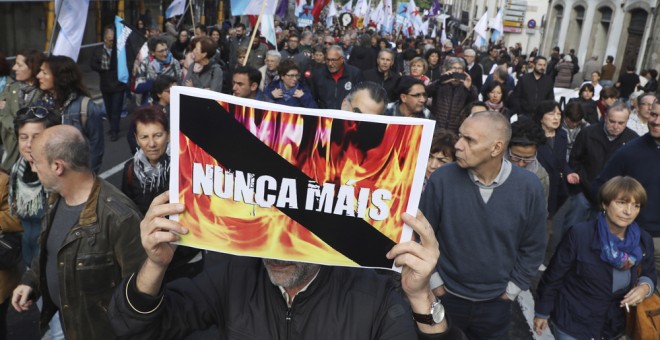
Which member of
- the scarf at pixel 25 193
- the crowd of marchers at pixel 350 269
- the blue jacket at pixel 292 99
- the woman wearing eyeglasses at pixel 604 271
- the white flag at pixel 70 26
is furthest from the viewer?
the blue jacket at pixel 292 99

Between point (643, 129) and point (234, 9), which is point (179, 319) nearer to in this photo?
point (643, 129)

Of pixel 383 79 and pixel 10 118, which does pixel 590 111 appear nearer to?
pixel 383 79

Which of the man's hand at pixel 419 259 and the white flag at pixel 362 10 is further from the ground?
the white flag at pixel 362 10

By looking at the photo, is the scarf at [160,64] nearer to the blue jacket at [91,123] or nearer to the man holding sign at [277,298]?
the blue jacket at [91,123]

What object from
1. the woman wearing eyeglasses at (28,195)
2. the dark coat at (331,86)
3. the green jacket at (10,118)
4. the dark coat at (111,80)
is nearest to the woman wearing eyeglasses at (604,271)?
the woman wearing eyeglasses at (28,195)

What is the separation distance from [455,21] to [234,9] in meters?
60.8

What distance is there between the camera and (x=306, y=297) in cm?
188

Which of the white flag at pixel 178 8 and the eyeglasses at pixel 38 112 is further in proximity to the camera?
the white flag at pixel 178 8

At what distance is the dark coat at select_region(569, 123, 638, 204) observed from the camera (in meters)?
5.12

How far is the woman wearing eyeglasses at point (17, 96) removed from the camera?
4504mm

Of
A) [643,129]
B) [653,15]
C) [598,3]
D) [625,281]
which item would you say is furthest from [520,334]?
[598,3]

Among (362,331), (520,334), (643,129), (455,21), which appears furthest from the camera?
(455,21)

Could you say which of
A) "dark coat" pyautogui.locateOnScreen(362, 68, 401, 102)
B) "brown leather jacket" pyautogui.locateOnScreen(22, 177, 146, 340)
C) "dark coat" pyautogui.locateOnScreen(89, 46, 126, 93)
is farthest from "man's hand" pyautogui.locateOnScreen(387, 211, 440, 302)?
"dark coat" pyautogui.locateOnScreen(89, 46, 126, 93)

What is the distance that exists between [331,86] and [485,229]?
4.51 m
